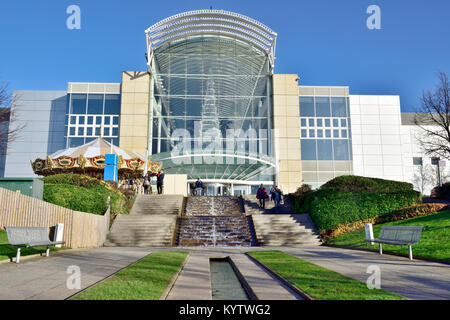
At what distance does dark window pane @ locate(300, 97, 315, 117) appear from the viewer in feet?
139

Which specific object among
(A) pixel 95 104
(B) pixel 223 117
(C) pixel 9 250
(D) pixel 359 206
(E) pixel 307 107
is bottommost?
(C) pixel 9 250

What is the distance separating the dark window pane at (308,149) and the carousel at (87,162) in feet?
66.6

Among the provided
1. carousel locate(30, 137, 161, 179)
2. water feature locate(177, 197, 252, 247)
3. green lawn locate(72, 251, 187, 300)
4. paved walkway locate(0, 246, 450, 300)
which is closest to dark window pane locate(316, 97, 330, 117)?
carousel locate(30, 137, 161, 179)

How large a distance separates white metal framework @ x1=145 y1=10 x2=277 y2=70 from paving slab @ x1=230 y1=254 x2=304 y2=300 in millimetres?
32613

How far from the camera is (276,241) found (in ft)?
57.1

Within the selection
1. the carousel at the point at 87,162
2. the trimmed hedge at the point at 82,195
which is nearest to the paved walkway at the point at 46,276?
the trimmed hedge at the point at 82,195

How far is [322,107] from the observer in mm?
42594

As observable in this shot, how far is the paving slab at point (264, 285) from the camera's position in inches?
218

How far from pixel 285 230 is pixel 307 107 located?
2666cm

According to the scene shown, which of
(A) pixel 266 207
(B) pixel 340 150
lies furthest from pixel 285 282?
(B) pixel 340 150

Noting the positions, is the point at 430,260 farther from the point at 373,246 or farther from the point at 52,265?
the point at 52,265

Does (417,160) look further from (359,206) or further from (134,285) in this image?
(134,285)

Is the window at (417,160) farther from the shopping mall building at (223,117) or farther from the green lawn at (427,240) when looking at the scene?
the green lawn at (427,240)

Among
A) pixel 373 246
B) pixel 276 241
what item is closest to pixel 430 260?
pixel 373 246
